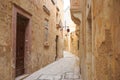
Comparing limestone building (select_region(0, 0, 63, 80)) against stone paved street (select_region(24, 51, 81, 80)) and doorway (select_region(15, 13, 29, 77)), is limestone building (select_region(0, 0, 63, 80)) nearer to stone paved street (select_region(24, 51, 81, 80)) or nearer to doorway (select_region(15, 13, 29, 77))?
doorway (select_region(15, 13, 29, 77))

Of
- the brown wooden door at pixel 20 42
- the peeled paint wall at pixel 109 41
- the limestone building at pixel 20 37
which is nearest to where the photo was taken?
the peeled paint wall at pixel 109 41

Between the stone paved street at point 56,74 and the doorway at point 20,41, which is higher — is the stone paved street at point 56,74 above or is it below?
below

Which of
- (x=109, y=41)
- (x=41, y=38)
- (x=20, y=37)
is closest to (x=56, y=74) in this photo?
(x=20, y=37)

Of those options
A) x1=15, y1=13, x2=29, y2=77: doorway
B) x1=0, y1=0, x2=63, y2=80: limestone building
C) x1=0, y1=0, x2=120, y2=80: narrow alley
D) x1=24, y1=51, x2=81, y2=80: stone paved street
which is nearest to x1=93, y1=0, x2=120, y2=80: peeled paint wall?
x1=0, y1=0, x2=120, y2=80: narrow alley

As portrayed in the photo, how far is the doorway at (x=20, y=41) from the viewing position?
7.23 metres

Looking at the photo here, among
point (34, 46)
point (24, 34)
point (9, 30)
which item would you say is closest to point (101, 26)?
point (9, 30)

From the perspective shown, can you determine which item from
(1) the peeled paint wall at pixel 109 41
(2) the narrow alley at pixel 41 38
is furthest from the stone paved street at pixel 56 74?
(1) the peeled paint wall at pixel 109 41

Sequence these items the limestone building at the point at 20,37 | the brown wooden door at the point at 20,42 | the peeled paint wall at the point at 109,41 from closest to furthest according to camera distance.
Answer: the peeled paint wall at the point at 109,41 → the limestone building at the point at 20,37 → the brown wooden door at the point at 20,42

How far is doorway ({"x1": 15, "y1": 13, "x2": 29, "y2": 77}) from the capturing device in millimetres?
7234

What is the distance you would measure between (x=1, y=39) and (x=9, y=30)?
1.97ft

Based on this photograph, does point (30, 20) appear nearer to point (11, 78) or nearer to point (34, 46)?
point (34, 46)

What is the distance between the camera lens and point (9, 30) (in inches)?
225

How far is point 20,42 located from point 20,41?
38mm

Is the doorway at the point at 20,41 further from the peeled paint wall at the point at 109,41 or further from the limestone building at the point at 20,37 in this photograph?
the peeled paint wall at the point at 109,41
